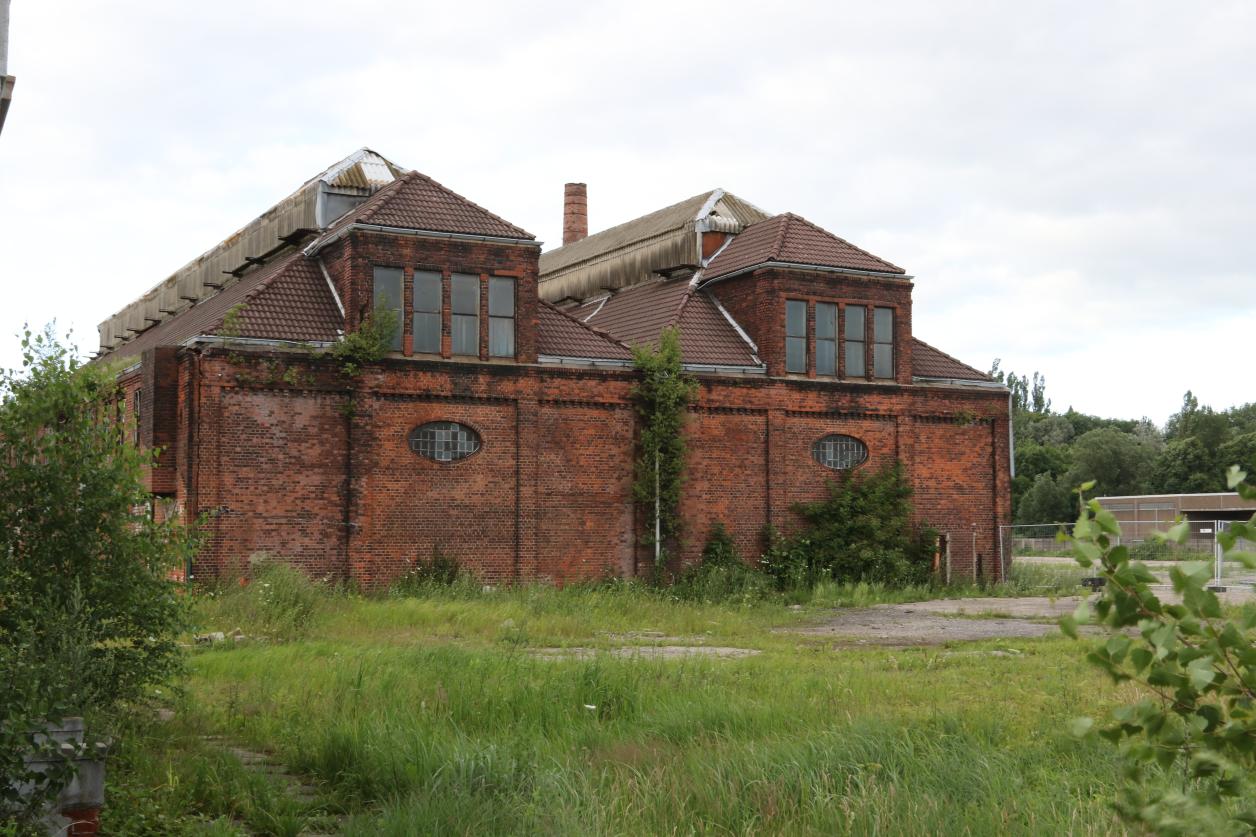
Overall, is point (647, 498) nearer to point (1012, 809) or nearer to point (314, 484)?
point (314, 484)

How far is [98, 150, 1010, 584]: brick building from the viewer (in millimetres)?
24016

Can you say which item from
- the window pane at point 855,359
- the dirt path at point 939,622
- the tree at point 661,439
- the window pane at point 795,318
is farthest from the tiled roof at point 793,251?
the dirt path at point 939,622

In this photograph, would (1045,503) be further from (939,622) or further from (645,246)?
(939,622)

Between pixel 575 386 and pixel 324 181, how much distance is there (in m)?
7.39

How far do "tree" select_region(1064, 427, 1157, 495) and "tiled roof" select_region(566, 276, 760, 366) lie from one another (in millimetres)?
54738

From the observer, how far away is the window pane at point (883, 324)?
97.1 feet

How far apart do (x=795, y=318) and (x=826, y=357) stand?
114 centimetres

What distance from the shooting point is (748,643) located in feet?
57.8

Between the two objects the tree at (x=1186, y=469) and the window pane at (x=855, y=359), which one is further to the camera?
the tree at (x=1186, y=469)

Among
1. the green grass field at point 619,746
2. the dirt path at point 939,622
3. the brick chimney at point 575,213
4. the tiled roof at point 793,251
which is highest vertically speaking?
the brick chimney at point 575,213

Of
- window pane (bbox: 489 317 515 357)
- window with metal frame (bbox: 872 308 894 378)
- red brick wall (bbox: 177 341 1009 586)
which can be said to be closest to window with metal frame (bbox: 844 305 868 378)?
window with metal frame (bbox: 872 308 894 378)

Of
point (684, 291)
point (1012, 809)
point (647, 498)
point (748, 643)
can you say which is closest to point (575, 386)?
point (647, 498)

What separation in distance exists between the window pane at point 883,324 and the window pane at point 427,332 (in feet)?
33.9

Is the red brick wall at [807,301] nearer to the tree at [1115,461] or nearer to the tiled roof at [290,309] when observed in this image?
the tiled roof at [290,309]
